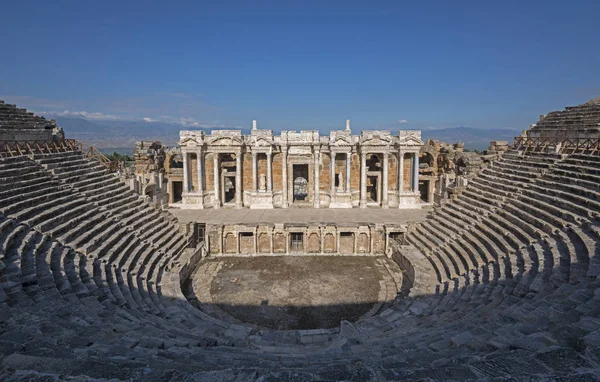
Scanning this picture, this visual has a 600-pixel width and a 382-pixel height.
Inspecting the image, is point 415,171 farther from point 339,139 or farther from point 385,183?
point 339,139

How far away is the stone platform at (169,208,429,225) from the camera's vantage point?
74.9 feet

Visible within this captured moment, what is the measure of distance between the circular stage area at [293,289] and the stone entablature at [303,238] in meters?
0.74

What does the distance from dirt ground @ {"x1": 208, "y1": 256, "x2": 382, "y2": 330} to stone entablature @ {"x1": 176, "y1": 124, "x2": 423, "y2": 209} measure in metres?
7.85

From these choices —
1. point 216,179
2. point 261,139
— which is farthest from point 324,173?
point 216,179

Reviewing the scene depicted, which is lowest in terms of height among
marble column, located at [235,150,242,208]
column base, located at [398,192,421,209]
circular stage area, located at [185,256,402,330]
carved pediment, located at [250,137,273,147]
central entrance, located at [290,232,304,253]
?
circular stage area, located at [185,256,402,330]

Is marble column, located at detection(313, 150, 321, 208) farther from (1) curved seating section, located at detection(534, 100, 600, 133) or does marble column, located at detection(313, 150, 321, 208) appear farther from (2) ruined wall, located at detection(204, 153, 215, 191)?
(1) curved seating section, located at detection(534, 100, 600, 133)

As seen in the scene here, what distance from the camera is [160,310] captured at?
40.2 ft

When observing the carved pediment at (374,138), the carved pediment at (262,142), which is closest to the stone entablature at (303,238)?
the carved pediment at (262,142)

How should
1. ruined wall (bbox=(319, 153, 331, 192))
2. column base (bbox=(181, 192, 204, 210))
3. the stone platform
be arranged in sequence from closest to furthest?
the stone platform
column base (bbox=(181, 192, 204, 210))
ruined wall (bbox=(319, 153, 331, 192))

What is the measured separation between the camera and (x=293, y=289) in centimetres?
1664

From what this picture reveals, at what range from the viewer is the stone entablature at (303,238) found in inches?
856

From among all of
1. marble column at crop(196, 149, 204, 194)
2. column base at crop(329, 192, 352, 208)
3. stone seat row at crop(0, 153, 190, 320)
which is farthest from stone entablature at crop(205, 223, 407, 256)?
marble column at crop(196, 149, 204, 194)

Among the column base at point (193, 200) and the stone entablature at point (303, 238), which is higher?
the column base at point (193, 200)

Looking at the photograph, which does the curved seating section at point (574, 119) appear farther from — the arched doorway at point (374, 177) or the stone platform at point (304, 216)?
the arched doorway at point (374, 177)
